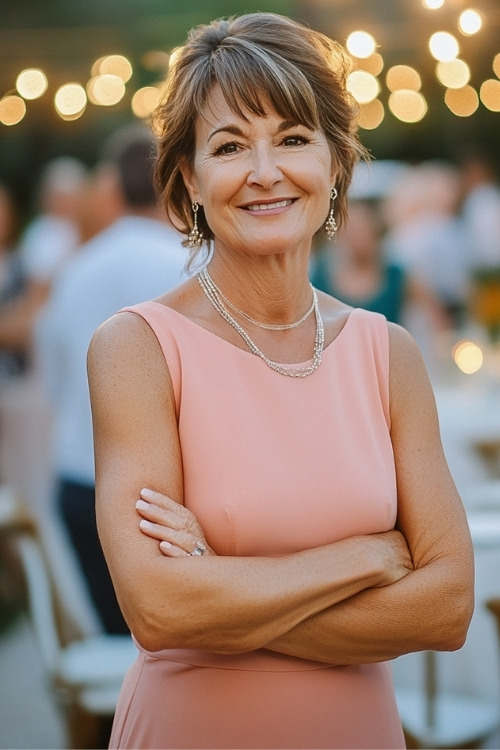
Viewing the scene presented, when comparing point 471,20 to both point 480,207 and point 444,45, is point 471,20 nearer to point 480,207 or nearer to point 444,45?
point 444,45

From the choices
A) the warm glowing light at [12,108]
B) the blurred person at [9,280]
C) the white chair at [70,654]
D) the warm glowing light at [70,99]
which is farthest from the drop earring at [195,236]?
the warm glowing light at [70,99]

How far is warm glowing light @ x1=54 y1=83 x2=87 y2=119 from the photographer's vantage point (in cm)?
802

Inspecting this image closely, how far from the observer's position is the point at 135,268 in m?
3.78

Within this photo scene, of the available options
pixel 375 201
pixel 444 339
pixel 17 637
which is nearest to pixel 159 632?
pixel 17 637

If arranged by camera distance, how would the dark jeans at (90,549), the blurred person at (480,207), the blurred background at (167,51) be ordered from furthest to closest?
the blurred person at (480,207)
the blurred background at (167,51)
the dark jeans at (90,549)

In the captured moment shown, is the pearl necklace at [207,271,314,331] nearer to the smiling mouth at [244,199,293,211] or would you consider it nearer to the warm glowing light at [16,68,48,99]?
the smiling mouth at [244,199,293,211]

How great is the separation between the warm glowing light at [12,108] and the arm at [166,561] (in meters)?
6.24

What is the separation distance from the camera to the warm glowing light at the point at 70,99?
802 cm

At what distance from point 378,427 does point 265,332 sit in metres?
0.28

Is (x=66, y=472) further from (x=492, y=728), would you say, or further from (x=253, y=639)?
(x=253, y=639)

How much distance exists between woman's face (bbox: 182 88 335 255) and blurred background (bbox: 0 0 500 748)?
42 cm

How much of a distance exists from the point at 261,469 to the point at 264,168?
1.74ft

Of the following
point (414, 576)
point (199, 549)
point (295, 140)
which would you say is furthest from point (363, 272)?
point (199, 549)

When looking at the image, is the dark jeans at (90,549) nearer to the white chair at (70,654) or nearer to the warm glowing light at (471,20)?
the white chair at (70,654)
